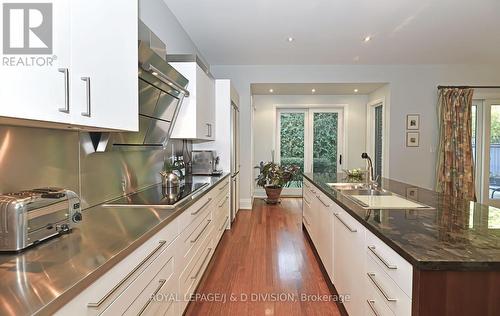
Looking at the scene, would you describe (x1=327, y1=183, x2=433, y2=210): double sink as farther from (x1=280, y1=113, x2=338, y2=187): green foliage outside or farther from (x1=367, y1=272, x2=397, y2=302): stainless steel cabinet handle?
(x1=280, y1=113, x2=338, y2=187): green foliage outside

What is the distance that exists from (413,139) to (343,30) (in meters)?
2.74

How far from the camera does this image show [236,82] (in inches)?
223

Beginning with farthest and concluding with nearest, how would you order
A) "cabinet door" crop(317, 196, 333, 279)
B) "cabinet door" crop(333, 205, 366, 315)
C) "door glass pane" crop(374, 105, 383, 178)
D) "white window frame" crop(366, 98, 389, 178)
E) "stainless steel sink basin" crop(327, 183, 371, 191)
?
"door glass pane" crop(374, 105, 383, 178)
"white window frame" crop(366, 98, 389, 178)
"stainless steel sink basin" crop(327, 183, 371, 191)
"cabinet door" crop(317, 196, 333, 279)
"cabinet door" crop(333, 205, 366, 315)

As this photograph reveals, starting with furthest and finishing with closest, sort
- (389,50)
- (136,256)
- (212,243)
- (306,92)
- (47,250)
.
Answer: (306,92) → (389,50) → (212,243) → (136,256) → (47,250)

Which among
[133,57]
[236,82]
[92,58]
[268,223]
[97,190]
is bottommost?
[268,223]

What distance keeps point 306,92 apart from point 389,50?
214cm

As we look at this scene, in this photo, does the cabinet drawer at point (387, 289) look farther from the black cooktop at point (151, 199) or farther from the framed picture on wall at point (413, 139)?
the framed picture on wall at point (413, 139)

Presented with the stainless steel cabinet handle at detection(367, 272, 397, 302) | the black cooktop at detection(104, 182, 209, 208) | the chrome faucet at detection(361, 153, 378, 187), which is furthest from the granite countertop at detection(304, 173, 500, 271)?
the black cooktop at detection(104, 182, 209, 208)

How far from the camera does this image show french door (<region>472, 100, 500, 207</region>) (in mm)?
5562

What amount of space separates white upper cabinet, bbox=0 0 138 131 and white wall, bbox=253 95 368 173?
5.49 m

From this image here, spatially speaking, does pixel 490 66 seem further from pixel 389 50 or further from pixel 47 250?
pixel 47 250

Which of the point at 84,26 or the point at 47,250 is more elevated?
the point at 84,26

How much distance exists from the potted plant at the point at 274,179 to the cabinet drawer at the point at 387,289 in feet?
15.7

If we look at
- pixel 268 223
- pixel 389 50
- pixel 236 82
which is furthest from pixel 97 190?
pixel 389 50
